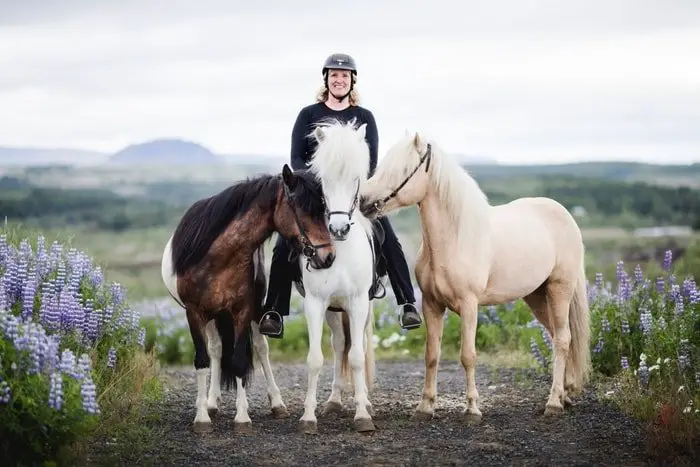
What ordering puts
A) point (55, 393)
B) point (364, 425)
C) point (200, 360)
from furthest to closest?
point (200, 360) < point (364, 425) < point (55, 393)

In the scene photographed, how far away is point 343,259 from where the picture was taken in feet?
25.6

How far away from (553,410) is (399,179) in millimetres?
2648

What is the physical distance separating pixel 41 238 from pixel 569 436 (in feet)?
16.7

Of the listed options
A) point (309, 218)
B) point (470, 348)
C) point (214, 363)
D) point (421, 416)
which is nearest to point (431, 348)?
point (470, 348)

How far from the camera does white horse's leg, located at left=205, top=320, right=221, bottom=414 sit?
28.3ft

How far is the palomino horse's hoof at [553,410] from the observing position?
342 inches

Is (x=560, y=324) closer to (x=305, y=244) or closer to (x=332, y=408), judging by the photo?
(x=332, y=408)

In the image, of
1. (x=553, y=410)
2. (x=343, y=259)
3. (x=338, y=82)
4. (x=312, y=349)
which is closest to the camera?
(x=343, y=259)

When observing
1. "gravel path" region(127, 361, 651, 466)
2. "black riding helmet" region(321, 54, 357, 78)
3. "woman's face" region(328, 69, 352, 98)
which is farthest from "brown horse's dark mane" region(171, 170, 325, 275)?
"gravel path" region(127, 361, 651, 466)

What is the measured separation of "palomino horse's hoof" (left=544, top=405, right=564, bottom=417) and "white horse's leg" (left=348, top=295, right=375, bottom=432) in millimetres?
1783

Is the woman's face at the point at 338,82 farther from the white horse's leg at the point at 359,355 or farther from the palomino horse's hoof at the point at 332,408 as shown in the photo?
the palomino horse's hoof at the point at 332,408

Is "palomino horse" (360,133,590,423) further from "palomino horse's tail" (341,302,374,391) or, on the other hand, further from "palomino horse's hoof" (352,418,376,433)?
"palomino horse's hoof" (352,418,376,433)

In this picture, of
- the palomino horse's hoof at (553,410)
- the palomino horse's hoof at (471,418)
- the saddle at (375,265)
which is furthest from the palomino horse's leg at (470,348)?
the saddle at (375,265)

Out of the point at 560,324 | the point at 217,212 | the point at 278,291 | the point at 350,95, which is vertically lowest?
the point at 560,324
